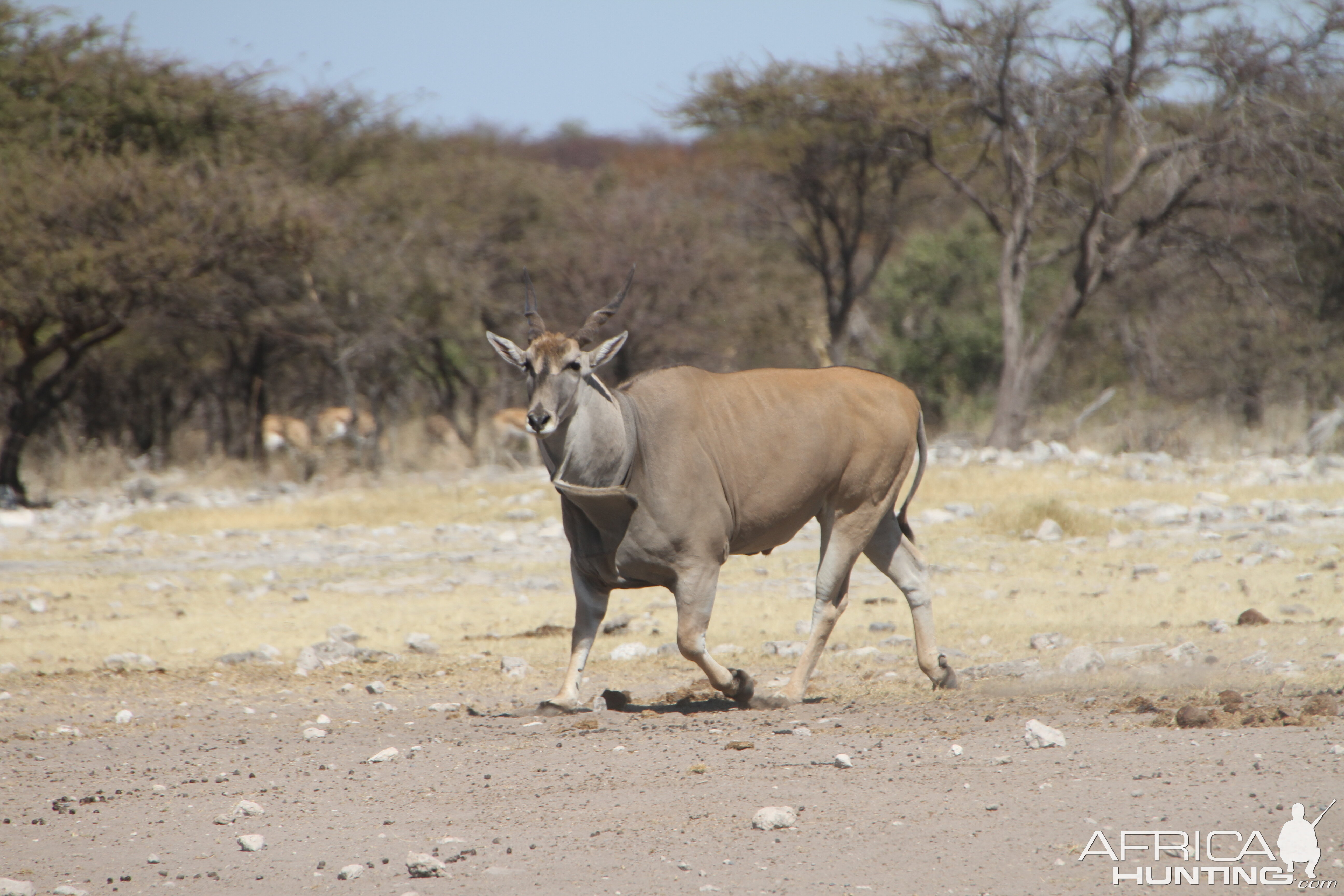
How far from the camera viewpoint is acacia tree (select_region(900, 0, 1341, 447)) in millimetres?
20250

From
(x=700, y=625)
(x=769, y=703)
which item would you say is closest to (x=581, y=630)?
(x=700, y=625)

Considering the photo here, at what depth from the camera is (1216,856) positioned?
13.8 feet

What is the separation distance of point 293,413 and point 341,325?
19.8ft

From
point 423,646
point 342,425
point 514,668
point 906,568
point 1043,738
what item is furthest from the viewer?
point 342,425

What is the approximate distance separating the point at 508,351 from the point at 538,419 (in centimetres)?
63

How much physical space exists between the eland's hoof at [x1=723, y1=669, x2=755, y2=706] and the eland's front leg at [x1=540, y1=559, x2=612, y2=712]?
0.71 m

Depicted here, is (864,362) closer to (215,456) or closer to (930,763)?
(215,456)

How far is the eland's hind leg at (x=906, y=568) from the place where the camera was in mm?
7402

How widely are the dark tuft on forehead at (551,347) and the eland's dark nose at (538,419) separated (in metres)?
0.29

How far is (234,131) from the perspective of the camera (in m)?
25.2

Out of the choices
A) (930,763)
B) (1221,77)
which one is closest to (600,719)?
(930,763)

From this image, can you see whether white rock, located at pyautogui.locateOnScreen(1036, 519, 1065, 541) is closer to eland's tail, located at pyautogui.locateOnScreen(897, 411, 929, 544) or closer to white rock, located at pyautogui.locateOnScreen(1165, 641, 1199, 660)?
white rock, located at pyautogui.locateOnScreen(1165, 641, 1199, 660)

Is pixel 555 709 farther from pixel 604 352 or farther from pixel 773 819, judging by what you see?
pixel 773 819

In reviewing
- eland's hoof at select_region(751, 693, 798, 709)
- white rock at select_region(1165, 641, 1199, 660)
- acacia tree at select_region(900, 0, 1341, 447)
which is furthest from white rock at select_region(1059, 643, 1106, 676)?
acacia tree at select_region(900, 0, 1341, 447)
